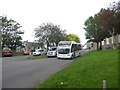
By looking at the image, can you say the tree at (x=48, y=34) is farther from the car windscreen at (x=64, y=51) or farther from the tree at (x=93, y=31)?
the car windscreen at (x=64, y=51)

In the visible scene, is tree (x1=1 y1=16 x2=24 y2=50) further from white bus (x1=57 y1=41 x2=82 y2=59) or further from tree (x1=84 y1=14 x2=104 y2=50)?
white bus (x1=57 y1=41 x2=82 y2=59)

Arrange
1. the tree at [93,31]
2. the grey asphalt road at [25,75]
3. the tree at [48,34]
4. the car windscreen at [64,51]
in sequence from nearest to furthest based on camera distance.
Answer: the grey asphalt road at [25,75], the car windscreen at [64,51], the tree at [48,34], the tree at [93,31]

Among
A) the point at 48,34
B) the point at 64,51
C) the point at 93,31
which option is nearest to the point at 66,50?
the point at 64,51

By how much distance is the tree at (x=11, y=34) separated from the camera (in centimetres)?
7573

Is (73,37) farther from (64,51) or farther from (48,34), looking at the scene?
(64,51)

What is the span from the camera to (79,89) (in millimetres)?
10844

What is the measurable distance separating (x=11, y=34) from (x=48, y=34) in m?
12.2

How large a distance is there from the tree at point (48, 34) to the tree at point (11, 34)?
23.3 feet

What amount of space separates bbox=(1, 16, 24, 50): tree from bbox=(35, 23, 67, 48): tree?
7107mm

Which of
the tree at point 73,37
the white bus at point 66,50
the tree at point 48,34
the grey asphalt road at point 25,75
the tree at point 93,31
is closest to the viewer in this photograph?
the grey asphalt road at point 25,75

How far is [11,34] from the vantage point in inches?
3100

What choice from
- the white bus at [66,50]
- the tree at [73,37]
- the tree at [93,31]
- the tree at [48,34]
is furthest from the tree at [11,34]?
the tree at [73,37]

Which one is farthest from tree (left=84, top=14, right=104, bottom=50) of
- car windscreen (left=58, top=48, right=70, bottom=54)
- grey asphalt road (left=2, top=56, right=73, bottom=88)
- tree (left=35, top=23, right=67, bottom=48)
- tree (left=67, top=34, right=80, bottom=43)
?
grey asphalt road (left=2, top=56, right=73, bottom=88)

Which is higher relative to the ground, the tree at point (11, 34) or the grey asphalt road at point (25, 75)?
the tree at point (11, 34)
